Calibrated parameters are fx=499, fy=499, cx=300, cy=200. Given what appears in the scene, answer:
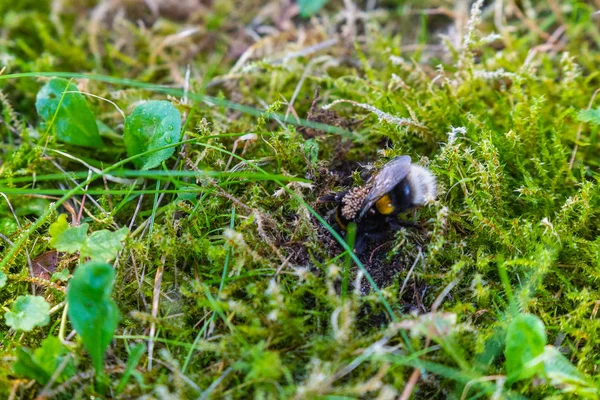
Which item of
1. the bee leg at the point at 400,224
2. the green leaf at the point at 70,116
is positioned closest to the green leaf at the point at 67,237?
the green leaf at the point at 70,116

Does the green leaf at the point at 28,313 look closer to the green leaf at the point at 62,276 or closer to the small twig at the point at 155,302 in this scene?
the green leaf at the point at 62,276

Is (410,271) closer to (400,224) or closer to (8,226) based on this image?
(400,224)

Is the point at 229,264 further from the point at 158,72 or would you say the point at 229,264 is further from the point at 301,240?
the point at 158,72

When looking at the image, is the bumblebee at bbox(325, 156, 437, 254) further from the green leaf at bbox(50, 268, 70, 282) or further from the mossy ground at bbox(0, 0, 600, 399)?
the green leaf at bbox(50, 268, 70, 282)

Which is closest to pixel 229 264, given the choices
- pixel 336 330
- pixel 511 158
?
pixel 336 330

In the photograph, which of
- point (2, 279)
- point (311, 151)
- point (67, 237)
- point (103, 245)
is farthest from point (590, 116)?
point (2, 279)
